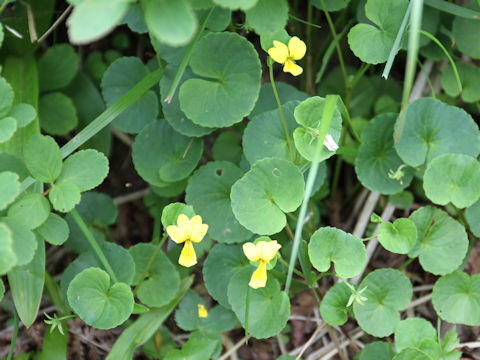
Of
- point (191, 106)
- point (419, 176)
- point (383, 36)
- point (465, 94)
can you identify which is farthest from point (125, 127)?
point (465, 94)

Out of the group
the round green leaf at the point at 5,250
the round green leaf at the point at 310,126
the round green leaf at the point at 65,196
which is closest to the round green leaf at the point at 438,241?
the round green leaf at the point at 310,126

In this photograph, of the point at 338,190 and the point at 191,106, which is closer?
the point at 191,106

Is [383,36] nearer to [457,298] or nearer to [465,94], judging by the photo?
[465,94]

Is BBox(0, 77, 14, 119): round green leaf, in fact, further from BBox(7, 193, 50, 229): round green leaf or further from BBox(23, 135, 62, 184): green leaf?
BBox(7, 193, 50, 229): round green leaf

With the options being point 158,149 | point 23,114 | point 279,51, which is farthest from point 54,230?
point 279,51

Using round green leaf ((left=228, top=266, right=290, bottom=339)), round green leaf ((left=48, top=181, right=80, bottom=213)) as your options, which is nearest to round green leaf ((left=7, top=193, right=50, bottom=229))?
round green leaf ((left=48, top=181, right=80, bottom=213))

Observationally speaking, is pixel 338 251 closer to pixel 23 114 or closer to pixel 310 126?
pixel 310 126

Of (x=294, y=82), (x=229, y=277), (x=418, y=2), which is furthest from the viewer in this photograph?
(x=294, y=82)
